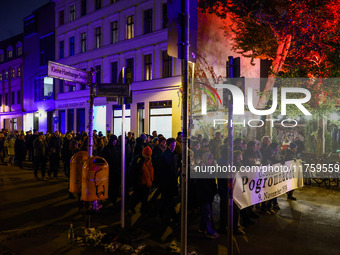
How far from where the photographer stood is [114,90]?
6391 mm

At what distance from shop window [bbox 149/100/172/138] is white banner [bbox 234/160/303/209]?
14.8 meters

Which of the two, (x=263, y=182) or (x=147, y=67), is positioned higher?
(x=147, y=67)

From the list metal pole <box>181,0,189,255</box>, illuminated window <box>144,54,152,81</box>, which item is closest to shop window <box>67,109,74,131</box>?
illuminated window <box>144,54,152,81</box>

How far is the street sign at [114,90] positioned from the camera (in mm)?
6367

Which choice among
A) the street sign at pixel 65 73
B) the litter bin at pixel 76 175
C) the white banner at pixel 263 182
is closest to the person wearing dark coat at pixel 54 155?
the litter bin at pixel 76 175

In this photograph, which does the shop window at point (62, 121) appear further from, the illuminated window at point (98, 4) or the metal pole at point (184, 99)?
the metal pole at point (184, 99)

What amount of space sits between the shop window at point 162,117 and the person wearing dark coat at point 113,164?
14.5 meters

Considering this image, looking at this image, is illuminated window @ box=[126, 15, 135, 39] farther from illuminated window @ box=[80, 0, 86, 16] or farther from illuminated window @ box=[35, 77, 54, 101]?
illuminated window @ box=[35, 77, 54, 101]

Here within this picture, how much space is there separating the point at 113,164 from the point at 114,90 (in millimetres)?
2809

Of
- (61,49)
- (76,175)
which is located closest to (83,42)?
(61,49)

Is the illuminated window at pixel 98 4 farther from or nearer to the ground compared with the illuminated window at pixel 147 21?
farther from the ground

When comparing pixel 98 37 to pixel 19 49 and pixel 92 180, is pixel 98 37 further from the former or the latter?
pixel 92 180

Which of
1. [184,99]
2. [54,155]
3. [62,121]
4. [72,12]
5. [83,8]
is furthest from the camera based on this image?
[62,121]

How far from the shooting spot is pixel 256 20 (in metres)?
15.8
